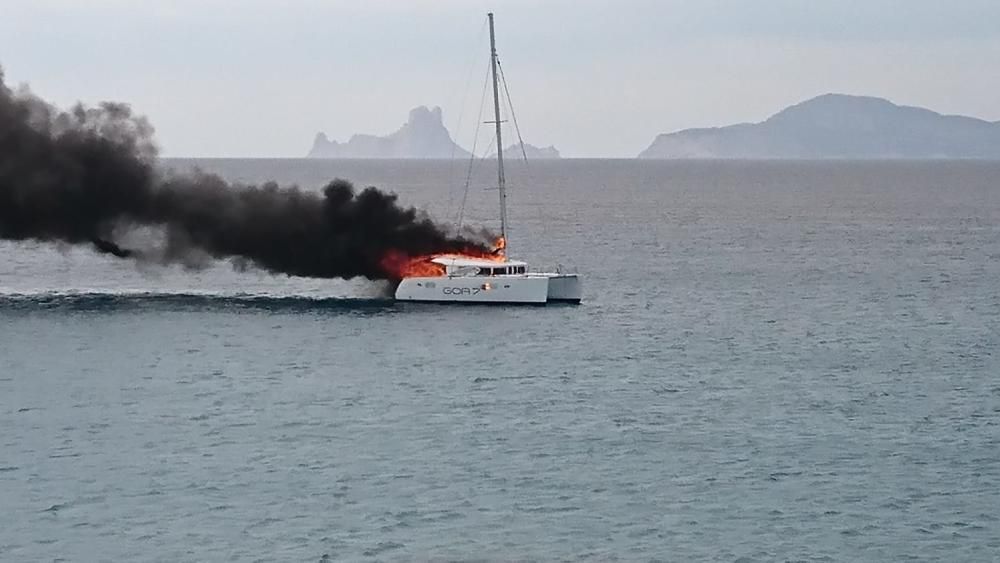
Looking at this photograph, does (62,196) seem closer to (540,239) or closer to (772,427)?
(772,427)

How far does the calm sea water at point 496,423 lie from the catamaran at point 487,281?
125cm

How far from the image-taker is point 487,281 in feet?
298

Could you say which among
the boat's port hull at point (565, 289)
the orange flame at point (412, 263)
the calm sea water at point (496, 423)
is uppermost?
the orange flame at point (412, 263)

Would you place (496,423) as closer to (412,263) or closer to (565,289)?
(565,289)

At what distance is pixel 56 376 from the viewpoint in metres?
69.2

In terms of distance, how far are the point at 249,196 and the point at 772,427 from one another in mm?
46772

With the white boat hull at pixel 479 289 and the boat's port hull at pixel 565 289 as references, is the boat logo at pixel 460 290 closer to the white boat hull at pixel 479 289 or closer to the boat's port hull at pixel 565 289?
the white boat hull at pixel 479 289

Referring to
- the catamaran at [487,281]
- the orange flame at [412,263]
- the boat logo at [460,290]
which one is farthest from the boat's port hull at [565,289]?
the boat logo at [460,290]

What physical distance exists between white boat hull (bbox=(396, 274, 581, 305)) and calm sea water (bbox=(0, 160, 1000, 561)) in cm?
118

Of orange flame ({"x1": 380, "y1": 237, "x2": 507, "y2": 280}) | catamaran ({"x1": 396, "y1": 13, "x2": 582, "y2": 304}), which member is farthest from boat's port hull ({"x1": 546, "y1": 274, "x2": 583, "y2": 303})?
orange flame ({"x1": 380, "y1": 237, "x2": 507, "y2": 280})

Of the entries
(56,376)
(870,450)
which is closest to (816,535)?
(870,450)

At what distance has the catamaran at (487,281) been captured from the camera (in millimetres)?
90812

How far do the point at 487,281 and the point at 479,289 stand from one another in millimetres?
692

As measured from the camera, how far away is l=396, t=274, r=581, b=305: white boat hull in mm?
90750
